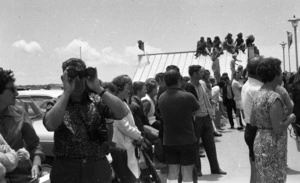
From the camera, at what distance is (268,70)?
16.5 feet

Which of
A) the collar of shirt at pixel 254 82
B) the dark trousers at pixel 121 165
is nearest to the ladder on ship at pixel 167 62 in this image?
the collar of shirt at pixel 254 82

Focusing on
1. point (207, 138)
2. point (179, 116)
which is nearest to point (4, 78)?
point (179, 116)

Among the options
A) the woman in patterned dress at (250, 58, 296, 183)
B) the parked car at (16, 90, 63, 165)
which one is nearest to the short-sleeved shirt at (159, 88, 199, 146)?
the woman in patterned dress at (250, 58, 296, 183)

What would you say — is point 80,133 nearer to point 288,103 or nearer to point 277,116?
point 277,116

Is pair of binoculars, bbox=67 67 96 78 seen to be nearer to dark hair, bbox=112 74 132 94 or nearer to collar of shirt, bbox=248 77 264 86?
dark hair, bbox=112 74 132 94

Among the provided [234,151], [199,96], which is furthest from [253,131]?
[234,151]

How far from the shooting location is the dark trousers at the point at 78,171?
146 inches

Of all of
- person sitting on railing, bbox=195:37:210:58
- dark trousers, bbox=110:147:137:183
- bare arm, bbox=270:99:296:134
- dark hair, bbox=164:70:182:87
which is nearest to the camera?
bare arm, bbox=270:99:296:134

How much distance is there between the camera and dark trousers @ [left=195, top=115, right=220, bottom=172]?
28.1ft

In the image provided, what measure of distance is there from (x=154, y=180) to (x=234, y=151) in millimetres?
4712

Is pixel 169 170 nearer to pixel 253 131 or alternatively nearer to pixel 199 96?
pixel 253 131

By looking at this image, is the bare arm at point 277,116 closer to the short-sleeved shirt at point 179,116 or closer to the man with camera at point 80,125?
the man with camera at point 80,125

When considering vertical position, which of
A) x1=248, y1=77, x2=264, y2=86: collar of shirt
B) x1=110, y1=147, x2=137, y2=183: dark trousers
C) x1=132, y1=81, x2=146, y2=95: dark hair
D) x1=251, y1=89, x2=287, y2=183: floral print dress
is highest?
x1=248, y1=77, x2=264, y2=86: collar of shirt

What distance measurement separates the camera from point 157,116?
8.13 metres
